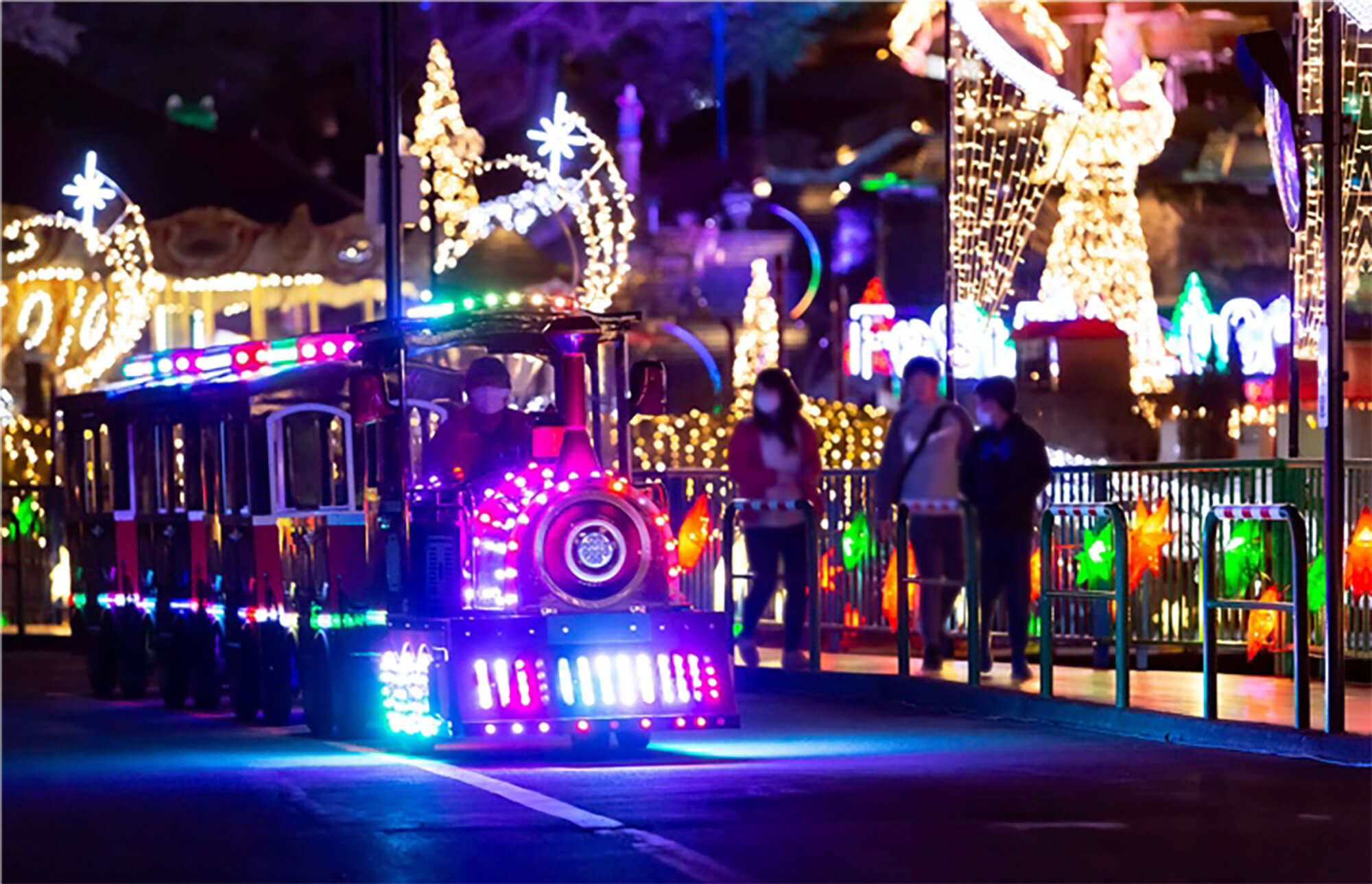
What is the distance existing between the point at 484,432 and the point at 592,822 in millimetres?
4202

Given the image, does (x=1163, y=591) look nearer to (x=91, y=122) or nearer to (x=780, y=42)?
(x=91, y=122)

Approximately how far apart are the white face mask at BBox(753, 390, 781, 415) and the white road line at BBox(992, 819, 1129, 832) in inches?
334

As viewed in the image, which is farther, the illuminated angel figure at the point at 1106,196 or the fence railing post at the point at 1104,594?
the illuminated angel figure at the point at 1106,196

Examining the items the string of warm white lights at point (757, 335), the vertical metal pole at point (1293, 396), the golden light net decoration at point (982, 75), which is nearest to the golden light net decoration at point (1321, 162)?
Result: the vertical metal pole at point (1293, 396)

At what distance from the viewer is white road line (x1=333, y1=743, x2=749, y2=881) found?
10.9 meters

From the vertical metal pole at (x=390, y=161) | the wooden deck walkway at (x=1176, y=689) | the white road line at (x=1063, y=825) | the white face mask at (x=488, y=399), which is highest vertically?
the vertical metal pole at (x=390, y=161)

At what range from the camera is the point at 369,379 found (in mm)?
16297

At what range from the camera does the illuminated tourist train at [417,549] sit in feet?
50.4

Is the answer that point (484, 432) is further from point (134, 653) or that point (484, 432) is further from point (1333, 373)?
point (134, 653)

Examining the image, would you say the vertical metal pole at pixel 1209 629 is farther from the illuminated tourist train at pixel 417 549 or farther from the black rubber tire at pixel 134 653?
the black rubber tire at pixel 134 653

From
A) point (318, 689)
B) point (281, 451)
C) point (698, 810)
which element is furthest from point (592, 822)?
point (281, 451)

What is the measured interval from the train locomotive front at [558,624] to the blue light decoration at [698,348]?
31.5 metres

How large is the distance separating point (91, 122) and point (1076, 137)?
518 inches

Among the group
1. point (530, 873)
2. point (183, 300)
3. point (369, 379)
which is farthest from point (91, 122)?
point (530, 873)
